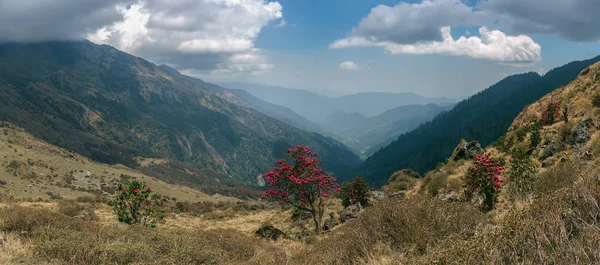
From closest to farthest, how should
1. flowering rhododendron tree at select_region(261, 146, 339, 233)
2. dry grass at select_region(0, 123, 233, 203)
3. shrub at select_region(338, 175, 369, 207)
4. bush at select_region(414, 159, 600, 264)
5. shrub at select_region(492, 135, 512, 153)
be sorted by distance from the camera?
1. bush at select_region(414, 159, 600, 264)
2. flowering rhododendron tree at select_region(261, 146, 339, 233)
3. shrub at select_region(492, 135, 512, 153)
4. shrub at select_region(338, 175, 369, 207)
5. dry grass at select_region(0, 123, 233, 203)

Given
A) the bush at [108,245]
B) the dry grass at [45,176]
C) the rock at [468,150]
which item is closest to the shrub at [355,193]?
the rock at [468,150]

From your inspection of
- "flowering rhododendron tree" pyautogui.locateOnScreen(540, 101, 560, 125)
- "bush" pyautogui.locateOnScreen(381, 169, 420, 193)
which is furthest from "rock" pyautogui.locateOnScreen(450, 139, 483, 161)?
"flowering rhododendron tree" pyautogui.locateOnScreen(540, 101, 560, 125)

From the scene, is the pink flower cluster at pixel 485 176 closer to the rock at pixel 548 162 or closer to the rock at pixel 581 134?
the rock at pixel 548 162

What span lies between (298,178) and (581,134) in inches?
569

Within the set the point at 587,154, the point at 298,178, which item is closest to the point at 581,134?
the point at 587,154

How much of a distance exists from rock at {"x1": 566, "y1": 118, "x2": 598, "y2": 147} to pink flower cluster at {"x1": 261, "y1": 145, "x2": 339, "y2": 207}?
497 inches

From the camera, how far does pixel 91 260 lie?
24.0ft

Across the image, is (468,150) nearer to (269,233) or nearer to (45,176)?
(269,233)

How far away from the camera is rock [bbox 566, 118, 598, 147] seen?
573 inches

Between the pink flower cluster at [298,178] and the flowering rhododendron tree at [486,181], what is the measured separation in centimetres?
793

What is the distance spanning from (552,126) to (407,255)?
2019 cm

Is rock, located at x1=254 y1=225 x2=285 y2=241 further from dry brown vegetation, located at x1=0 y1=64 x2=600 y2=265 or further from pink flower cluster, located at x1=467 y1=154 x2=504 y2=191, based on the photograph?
pink flower cluster, located at x1=467 y1=154 x2=504 y2=191

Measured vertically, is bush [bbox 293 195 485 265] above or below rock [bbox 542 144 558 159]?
below

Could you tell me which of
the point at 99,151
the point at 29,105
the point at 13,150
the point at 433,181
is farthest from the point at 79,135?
the point at 433,181
